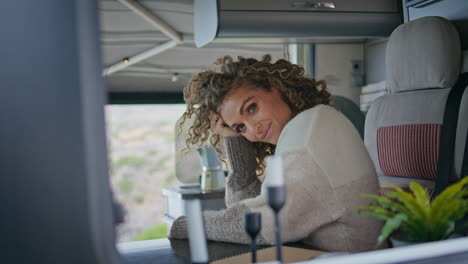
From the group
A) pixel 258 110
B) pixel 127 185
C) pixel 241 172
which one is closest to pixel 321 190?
pixel 258 110

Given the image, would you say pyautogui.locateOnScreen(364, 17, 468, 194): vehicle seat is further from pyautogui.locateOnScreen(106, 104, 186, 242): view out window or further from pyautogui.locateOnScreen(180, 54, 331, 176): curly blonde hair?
pyautogui.locateOnScreen(106, 104, 186, 242): view out window

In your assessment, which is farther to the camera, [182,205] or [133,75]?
[133,75]

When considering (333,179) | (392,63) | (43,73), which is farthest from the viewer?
(392,63)

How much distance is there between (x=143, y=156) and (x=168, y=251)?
20.2ft

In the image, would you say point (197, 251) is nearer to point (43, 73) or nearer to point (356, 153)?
point (43, 73)

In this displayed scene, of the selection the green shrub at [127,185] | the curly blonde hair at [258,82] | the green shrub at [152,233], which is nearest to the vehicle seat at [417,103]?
the curly blonde hair at [258,82]

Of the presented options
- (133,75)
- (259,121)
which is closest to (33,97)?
(259,121)

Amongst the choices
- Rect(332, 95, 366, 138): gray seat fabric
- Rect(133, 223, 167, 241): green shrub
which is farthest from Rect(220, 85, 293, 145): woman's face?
Rect(133, 223, 167, 241): green shrub

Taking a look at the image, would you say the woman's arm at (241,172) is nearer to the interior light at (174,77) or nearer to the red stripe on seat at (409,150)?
the red stripe on seat at (409,150)

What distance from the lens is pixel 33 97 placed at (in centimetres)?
61

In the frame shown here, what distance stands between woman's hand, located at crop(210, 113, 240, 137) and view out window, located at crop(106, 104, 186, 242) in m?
2.77

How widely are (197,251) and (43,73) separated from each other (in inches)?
13.6

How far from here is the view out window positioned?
6398 mm

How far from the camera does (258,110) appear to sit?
6.12 ft
